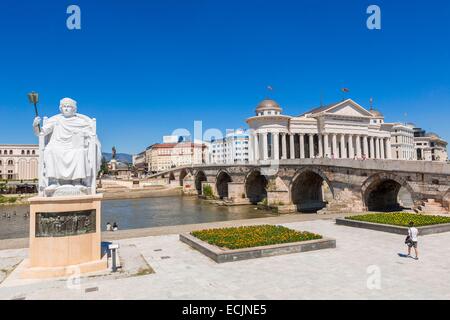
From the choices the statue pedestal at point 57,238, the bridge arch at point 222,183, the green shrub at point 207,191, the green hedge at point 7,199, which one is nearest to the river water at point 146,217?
the green hedge at point 7,199

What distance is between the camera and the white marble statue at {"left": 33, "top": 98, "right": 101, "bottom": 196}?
445 inches

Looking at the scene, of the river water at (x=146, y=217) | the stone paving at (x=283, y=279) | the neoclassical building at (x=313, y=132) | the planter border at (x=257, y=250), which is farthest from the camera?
the neoclassical building at (x=313, y=132)

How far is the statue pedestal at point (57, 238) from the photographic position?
1075cm

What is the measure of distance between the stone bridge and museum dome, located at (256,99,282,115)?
19.0 m

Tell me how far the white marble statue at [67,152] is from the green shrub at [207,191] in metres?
49.8

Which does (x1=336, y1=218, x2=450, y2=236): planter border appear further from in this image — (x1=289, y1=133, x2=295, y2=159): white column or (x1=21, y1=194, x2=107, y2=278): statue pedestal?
(x1=289, y1=133, x2=295, y2=159): white column

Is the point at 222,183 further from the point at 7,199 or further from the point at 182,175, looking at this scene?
the point at 7,199

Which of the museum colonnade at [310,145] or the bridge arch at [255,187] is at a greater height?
the museum colonnade at [310,145]

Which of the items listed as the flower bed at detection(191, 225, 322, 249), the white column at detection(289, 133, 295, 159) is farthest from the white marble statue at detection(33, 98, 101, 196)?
the white column at detection(289, 133, 295, 159)

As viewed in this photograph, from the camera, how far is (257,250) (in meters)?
12.6

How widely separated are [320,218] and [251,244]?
1173cm

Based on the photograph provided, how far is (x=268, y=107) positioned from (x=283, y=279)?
62.8 m

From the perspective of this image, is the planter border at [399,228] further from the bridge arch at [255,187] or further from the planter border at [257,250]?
the bridge arch at [255,187]
